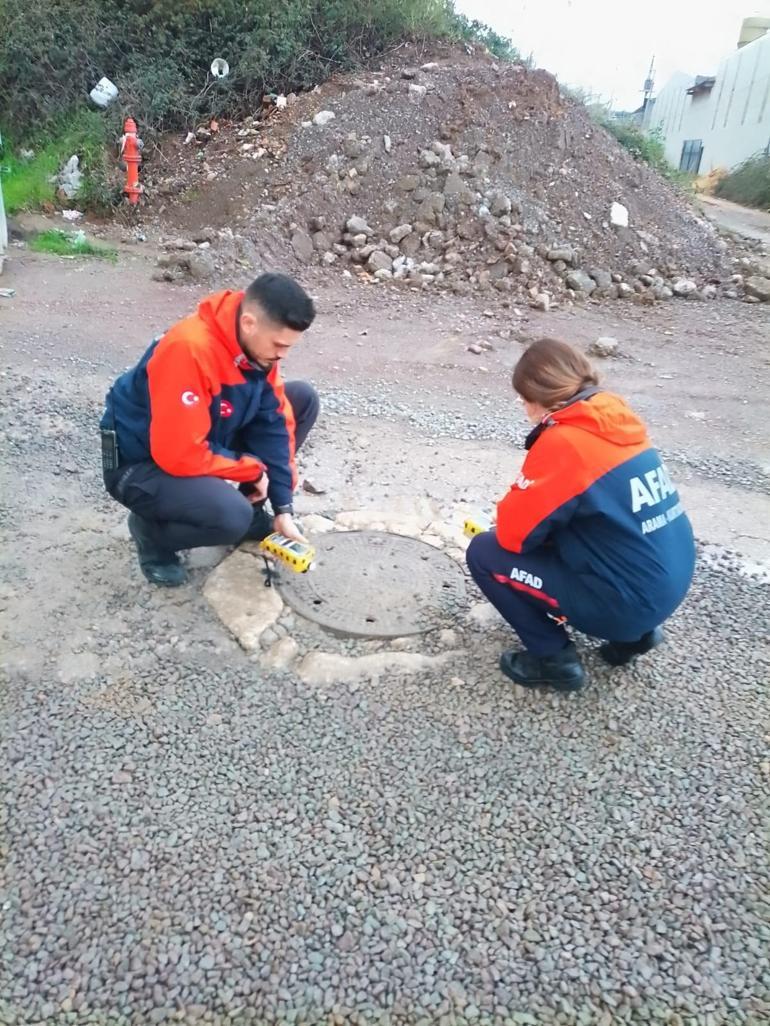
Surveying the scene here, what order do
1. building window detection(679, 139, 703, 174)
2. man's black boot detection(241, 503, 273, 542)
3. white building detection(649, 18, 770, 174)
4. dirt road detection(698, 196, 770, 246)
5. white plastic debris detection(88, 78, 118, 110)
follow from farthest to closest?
building window detection(679, 139, 703, 174) < white building detection(649, 18, 770, 174) < dirt road detection(698, 196, 770, 246) < white plastic debris detection(88, 78, 118, 110) < man's black boot detection(241, 503, 273, 542)

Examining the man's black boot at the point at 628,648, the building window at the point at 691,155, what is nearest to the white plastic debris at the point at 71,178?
the man's black boot at the point at 628,648

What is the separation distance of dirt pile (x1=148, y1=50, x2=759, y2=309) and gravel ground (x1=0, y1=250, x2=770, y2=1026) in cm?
548

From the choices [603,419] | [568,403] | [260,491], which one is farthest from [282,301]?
[603,419]

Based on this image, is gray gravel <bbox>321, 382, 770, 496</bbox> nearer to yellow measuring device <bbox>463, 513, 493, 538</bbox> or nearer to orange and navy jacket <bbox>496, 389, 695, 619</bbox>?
yellow measuring device <bbox>463, 513, 493, 538</bbox>

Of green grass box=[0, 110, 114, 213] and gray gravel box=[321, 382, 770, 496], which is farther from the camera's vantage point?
green grass box=[0, 110, 114, 213]

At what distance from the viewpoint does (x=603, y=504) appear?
6.91 feet

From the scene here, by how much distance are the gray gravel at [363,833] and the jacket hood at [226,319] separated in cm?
94

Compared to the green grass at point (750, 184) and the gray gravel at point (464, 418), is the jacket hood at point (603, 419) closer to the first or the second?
the gray gravel at point (464, 418)

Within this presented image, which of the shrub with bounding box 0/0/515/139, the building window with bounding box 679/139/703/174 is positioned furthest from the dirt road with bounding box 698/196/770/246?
the building window with bounding box 679/139/703/174

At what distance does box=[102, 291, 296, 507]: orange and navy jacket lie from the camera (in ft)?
7.93

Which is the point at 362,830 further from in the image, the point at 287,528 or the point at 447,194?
the point at 447,194

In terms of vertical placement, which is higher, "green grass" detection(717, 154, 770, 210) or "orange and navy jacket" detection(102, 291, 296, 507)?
"green grass" detection(717, 154, 770, 210)

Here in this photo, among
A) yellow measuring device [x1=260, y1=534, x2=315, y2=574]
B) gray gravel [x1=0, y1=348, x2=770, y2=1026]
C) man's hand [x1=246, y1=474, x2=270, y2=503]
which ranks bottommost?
gray gravel [x1=0, y1=348, x2=770, y2=1026]

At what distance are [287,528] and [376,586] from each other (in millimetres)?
405
